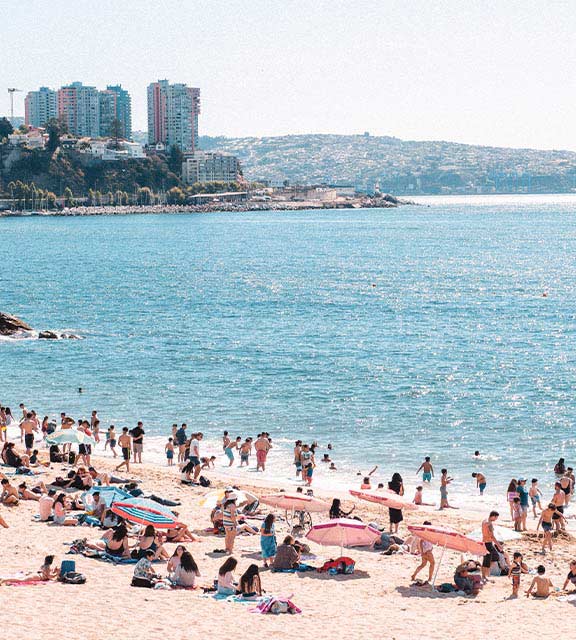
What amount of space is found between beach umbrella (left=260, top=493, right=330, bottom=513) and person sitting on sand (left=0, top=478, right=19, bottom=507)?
219 inches

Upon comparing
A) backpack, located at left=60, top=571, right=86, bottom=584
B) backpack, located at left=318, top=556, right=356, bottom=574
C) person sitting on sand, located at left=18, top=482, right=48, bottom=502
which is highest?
backpack, located at left=60, top=571, right=86, bottom=584

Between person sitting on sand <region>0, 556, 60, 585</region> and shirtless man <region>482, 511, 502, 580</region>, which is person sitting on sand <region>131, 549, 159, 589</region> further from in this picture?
shirtless man <region>482, 511, 502, 580</region>

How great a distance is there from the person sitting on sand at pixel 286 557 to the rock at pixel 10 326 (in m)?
38.7

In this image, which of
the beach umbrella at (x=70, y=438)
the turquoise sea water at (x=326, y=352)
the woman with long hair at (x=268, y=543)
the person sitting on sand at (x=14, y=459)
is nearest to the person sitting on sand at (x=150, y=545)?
the woman with long hair at (x=268, y=543)

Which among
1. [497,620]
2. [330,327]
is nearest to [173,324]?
[330,327]

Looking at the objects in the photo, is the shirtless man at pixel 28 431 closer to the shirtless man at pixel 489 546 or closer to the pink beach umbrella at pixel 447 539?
the pink beach umbrella at pixel 447 539

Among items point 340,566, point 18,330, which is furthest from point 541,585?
point 18,330

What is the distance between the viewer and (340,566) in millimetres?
17109

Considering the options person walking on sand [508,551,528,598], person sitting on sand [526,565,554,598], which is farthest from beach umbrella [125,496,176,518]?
person sitting on sand [526,565,554,598]

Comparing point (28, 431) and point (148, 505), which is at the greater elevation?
point (148, 505)

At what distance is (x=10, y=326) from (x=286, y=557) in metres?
39.7

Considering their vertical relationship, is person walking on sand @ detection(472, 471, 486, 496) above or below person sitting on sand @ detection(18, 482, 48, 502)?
below

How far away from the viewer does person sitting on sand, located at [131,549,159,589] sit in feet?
51.3

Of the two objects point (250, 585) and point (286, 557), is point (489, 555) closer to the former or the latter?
point (286, 557)
